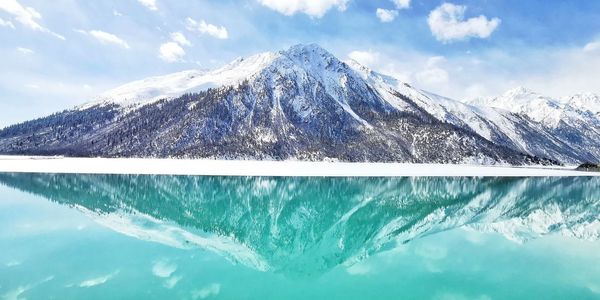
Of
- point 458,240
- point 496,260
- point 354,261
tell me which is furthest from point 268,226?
point 496,260

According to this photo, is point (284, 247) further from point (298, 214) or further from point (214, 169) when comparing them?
point (214, 169)

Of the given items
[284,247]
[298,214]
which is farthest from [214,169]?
[284,247]

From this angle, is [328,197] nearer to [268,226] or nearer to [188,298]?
[268,226]

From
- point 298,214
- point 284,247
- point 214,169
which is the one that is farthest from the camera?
point 214,169

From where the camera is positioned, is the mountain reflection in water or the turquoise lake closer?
the turquoise lake

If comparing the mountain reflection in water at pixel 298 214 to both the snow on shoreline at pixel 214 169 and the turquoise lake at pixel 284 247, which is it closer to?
the turquoise lake at pixel 284 247

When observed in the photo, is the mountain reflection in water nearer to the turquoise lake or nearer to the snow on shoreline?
the turquoise lake

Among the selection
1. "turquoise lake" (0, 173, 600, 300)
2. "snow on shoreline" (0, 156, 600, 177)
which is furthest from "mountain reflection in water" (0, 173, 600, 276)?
"snow on shoreline" (0, 156, 600, 177)
